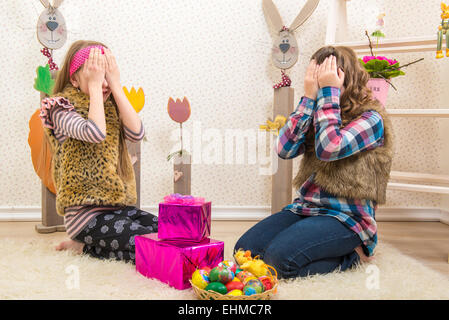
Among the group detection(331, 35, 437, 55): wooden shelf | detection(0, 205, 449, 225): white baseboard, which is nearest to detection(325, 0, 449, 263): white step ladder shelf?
detection(331, 35, 437, 55): wooden shelf

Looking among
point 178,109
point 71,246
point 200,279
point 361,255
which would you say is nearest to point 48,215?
point 71,246

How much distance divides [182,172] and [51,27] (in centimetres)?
85

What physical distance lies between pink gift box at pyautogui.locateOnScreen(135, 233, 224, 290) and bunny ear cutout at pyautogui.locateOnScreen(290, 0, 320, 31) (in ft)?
4.25

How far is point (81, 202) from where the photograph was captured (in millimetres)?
1339

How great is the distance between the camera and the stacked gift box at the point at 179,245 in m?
1.07

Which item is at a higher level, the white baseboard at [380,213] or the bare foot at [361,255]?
the bare foot at [361,255]

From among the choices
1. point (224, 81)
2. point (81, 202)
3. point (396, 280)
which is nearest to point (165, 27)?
point (224, 81)

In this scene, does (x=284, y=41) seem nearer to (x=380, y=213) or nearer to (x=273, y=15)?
(x=273, y=15)

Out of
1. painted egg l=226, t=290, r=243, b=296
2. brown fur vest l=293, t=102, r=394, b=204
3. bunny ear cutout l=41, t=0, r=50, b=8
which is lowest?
painted egg l=226, t=290, r=243, b=296

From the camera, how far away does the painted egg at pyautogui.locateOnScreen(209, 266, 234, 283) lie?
0.98 metres

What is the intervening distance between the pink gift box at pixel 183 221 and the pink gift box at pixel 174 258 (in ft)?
0.06

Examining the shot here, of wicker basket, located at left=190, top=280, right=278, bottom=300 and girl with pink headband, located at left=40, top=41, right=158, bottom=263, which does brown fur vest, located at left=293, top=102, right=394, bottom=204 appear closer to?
wicker basket, located at left=190, top=280, right=278, bottom=300

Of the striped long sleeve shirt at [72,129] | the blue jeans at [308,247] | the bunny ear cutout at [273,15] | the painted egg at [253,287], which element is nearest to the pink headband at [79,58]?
the striped long sleeve shirt at [72,129]

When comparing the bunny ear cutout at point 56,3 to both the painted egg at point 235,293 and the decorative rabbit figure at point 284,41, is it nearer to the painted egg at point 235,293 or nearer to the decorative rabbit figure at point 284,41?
the decorative rabbit figure at point 284,41
